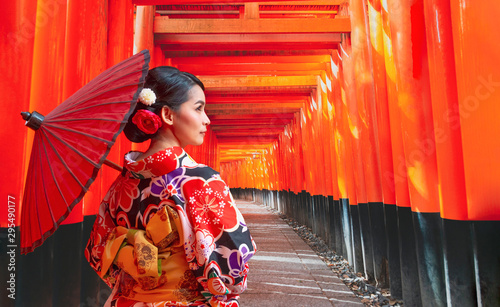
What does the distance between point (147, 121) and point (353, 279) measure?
484 centimetres

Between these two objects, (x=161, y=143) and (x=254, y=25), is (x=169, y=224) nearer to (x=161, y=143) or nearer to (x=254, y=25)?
(x=161, y=143)

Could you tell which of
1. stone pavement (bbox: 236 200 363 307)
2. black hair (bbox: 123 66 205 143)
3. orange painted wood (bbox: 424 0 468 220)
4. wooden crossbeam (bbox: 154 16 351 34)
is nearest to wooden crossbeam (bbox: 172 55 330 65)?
wooden crossbeam (bbox: 154 16 351 34)

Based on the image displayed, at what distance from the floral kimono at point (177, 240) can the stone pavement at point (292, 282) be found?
10.5ft

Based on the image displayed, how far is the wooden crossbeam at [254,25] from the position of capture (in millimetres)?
5430

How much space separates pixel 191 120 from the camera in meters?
1.36

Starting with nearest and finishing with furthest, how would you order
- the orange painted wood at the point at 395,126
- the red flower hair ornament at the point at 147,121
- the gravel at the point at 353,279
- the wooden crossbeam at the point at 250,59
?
the red flower hair ornament at the point at 147,121, the orange painted wood at the point at 395,126, the gravel at the point at 353,279, the wooden crossbeam at the point at 250,59

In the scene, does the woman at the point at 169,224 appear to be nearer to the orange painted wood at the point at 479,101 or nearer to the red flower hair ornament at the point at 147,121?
the red flower hair ornament at the point at 147,121

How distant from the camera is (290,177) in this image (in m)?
13.4

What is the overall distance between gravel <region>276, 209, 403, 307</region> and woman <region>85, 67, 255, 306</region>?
351 centimetres

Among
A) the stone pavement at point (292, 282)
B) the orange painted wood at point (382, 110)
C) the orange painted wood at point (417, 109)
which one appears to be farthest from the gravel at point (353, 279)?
the orange painted wood at point (417, 109)

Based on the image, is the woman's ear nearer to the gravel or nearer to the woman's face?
the woman's face

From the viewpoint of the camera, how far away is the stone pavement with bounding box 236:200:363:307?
4.16 m

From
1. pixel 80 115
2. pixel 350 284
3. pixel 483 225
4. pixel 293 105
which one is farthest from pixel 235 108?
pixel 80 115

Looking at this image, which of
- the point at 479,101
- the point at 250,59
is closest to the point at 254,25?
the point at 250,59
